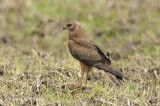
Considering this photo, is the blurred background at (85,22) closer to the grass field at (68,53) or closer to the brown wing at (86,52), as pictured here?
the grass field at (68,53)

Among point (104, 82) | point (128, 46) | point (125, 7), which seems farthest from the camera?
point (125, 7)

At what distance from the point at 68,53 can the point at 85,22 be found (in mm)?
4497

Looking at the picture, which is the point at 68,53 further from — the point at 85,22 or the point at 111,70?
the point at 85,22

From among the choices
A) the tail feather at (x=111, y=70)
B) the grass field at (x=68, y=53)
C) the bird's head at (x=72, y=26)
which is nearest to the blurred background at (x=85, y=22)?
the grass field at (x=68, y=53)

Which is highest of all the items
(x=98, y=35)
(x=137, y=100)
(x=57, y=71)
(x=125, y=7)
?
(x=125, y=7)

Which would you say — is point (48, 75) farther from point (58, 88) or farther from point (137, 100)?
point (137, 100)

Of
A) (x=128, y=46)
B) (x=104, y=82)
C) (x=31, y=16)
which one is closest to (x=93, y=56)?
(x=104, y=82)

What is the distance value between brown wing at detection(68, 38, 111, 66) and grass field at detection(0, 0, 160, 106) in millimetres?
373

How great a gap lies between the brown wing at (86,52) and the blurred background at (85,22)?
3.14m

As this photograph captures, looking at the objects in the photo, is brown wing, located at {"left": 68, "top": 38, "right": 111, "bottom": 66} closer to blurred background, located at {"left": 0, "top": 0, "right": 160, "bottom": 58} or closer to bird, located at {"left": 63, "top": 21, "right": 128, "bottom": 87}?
bird, located at {"left": 63, "top": 21, "right": 128, "bottom": 87}

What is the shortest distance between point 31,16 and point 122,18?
282 centimetres

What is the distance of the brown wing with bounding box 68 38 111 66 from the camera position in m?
6.54

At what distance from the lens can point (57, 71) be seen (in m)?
6.78

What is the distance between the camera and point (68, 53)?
25.0 ft
